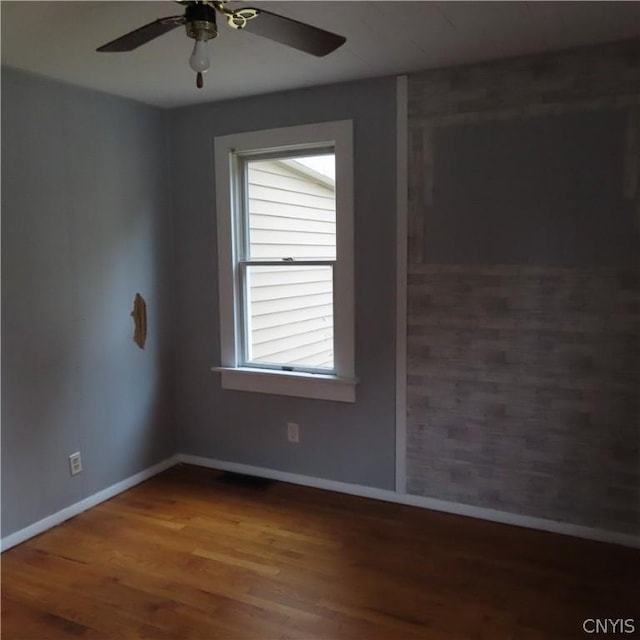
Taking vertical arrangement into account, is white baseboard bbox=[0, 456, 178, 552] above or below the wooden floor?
above

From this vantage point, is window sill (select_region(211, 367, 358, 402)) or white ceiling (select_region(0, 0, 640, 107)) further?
window sill (select_region(211, 367, 358, 402))

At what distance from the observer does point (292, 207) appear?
347cm

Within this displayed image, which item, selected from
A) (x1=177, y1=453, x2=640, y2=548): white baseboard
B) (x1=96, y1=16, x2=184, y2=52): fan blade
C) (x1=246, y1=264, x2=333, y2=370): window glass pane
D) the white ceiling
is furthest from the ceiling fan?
(x1=177, y1=453, x2=640, y2=548): white baseboard

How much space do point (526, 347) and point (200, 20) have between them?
201cm

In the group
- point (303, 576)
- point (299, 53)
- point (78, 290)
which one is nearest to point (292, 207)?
point (299, 53)

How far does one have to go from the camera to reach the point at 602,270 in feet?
8.72

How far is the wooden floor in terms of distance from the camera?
2.20m

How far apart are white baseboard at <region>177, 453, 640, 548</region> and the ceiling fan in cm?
230

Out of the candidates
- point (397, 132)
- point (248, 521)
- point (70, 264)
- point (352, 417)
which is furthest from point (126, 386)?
point (397, 132)

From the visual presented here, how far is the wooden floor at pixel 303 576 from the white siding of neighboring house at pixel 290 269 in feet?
3.01

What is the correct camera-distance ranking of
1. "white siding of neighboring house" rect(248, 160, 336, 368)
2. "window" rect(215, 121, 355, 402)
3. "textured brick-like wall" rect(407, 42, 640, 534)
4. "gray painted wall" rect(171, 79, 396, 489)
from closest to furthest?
"textured brick-like wall" rect(407, 42, 640, 534) → "gray painted wall" rect(171, 79, 396, 489) → "window" rect(215, 121, 355, 402) → "white siding of neighboring house" rect(248, 160, 336, 368)

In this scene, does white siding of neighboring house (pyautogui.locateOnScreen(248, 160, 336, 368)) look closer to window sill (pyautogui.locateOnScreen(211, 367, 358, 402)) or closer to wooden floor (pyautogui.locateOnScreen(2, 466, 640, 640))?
window sill (pyautogui.locateOnScreen(211, 367, 358, 402))

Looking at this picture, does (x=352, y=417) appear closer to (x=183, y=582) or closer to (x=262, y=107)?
(x=183, y=582)

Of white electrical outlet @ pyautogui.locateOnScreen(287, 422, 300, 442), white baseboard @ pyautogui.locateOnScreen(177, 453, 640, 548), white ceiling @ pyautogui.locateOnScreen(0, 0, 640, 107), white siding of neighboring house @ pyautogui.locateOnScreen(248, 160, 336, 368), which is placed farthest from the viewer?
white electrical outlet @ pyautogui.locateOnScreen(287, 422, 300, 442)
